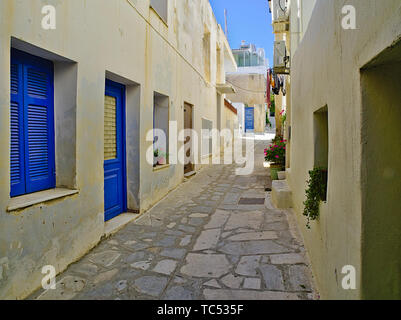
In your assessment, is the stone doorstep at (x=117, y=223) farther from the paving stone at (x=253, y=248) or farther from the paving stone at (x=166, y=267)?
the paving stone at (x=253, y=248)

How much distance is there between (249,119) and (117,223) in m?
27.3

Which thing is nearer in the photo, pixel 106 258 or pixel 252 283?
pixel 252 283

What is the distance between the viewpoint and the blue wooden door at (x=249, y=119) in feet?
101

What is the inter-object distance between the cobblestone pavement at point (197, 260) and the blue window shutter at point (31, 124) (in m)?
1.14

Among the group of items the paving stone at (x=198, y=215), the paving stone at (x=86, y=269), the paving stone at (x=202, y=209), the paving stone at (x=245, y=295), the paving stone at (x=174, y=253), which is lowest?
the paving stone at (x=245, y=295)

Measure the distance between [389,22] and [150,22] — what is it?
5.61 metres

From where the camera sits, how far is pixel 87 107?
13.3 ft

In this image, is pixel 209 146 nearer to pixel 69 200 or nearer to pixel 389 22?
pixel 69 200

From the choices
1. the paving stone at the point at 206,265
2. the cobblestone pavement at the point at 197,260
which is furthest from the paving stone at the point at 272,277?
the paving stone at the point at 206,265

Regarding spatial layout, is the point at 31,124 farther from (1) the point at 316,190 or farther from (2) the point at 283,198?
(2) the point at 283,198

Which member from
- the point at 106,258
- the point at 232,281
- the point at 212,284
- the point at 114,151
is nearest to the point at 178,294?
the point at 212,284
